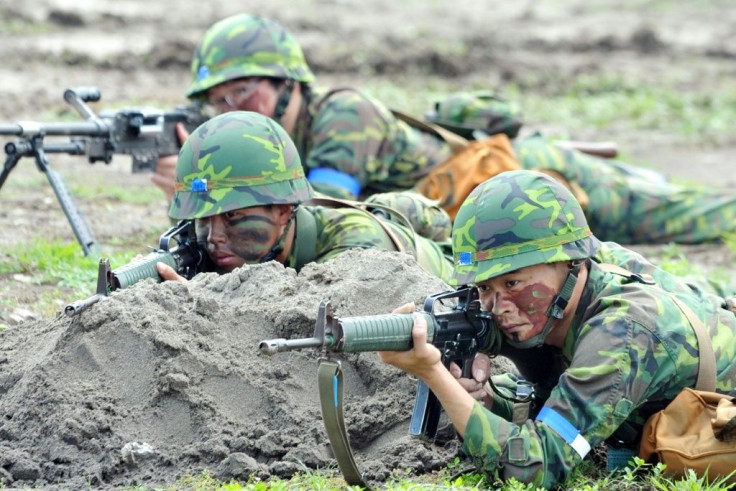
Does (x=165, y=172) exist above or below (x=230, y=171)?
below

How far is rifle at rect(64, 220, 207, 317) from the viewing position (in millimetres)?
5117

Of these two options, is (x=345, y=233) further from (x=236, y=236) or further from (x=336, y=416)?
(x=336, y=416)

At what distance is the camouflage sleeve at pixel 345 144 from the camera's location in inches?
328

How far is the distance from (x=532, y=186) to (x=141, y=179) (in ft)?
23.6

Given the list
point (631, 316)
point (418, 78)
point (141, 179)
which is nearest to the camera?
point (631, 316)

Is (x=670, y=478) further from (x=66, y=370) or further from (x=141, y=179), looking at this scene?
(x=141, y=179)

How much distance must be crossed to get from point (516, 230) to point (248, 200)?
1548 mm

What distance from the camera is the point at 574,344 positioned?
469 cm

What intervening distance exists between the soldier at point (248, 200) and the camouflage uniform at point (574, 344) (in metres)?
1.30

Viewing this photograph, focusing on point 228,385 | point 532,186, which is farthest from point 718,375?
point 228,385

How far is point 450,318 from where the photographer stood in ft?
14.9

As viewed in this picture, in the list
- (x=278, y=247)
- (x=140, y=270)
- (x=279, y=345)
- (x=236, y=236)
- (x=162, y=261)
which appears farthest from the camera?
(x=278, y=247)

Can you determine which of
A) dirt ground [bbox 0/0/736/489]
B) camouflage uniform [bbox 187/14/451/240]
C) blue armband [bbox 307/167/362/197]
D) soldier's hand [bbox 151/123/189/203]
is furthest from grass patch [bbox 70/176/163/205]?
blue armband [bbox 307/167/362/197]

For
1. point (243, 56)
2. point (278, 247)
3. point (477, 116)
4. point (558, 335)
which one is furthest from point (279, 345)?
point (477, 116)
